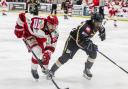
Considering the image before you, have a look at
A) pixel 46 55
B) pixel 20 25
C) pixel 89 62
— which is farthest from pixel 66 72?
pixel 20 25

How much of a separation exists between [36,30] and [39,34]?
8cm

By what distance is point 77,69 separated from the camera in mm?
7949

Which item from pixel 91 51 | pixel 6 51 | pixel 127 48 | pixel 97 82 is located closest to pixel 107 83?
pixel 97 82

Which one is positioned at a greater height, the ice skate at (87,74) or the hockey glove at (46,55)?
the hockey glove at (46,55)

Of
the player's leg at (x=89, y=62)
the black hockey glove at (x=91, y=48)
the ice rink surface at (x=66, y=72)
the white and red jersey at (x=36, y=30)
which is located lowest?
the ice rink surface at (x=66, y=72)

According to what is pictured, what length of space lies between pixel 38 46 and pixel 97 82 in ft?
3.58

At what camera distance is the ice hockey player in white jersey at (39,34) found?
641 cm

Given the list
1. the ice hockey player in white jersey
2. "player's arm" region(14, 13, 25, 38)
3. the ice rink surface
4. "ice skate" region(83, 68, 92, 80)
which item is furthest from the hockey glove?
"ice skate" region(83, 68, 92, 80)

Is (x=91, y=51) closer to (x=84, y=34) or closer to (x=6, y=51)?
(x=84, y=34)

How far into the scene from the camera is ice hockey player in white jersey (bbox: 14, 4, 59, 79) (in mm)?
6410

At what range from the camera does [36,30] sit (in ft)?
21.2

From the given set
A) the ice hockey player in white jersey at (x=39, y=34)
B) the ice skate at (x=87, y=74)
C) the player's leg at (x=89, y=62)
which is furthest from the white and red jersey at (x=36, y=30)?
the ice skate at (x=87, y=74)

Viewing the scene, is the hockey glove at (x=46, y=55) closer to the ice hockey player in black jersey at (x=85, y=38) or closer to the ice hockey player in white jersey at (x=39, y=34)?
the ice hockey player in white jersey at (x=39, y=34)

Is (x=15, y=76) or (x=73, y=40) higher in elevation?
(x=73, y=40)
